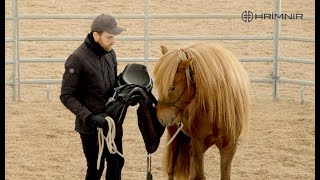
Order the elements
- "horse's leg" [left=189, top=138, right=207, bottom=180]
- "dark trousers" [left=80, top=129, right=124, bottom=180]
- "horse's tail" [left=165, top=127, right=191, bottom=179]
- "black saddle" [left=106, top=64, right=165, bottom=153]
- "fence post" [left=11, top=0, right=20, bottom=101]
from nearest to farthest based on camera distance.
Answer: "black saddle" [left=106, top=64, right=165, bottom=153] < "dark trousers" [left=80, top=129, right=124, bottom=180] < "horse's leg" [left=189, top=138, right=207, bottom=180] < "horse's tail" [left=165, top=127, right=191, bottom=179] < "fence post" [left=11, top=0, right=20, bottom=101]

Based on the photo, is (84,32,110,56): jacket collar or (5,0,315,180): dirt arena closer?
(84,32,110,56): jacket collar

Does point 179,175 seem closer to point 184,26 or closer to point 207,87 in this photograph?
point 207,87

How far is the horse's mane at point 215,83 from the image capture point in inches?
202

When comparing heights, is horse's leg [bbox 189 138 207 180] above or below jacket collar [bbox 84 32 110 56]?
below

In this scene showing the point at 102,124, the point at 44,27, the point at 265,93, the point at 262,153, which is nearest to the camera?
the point at 102,124

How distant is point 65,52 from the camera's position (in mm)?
12172

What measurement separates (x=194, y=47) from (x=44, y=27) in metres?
8.90

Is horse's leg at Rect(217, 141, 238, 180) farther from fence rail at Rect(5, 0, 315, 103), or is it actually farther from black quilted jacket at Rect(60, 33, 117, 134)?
fence rail at Rect(5, 0, 315, 103)

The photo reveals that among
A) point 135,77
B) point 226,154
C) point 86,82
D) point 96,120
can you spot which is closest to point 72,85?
point 86,82

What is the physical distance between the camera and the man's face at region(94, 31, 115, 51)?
5.11 m

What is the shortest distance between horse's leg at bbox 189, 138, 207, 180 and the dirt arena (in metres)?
0.66

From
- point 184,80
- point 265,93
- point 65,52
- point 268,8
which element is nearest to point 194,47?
point 184,80

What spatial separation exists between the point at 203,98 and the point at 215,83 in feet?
0.40

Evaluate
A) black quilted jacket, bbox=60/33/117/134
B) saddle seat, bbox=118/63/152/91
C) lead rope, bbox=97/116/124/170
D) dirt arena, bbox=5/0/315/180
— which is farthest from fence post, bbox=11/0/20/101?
lead rope, bbox=97/116/124/170
